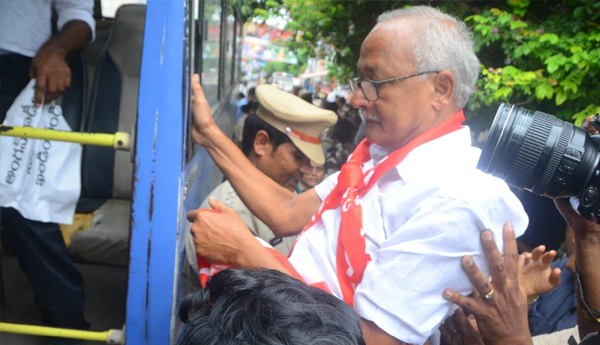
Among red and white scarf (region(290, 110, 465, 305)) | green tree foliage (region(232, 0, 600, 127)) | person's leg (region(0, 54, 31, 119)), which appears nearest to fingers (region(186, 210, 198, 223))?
red and white scarf (region(290, 110, 465, 305))

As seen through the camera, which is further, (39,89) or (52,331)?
(39,89)

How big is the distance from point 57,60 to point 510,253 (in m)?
1.77

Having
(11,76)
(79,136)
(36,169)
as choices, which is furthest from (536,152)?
(11,76)

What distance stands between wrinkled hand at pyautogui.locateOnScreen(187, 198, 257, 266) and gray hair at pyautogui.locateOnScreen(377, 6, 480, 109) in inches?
26.3

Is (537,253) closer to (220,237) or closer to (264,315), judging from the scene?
(220,237)

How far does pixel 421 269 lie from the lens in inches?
44.5

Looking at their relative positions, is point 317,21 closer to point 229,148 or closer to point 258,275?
point 229,148

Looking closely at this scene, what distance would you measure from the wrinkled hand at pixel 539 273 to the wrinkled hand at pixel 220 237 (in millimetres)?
→ 900

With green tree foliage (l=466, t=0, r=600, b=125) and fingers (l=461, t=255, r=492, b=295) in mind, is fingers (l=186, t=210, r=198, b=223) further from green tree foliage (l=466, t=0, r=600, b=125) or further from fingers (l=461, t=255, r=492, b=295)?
green tree foliage (l=466, t=0, r=600, b=125)

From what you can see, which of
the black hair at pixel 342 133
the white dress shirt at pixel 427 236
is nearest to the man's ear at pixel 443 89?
the white dress shirt at pixel 427 236

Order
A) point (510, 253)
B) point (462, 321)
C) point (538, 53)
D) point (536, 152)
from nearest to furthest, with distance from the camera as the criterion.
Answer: point (536, 152) → point (510, 253) → point (462, 321) → point (538, 53)

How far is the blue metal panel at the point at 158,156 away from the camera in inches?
52.6

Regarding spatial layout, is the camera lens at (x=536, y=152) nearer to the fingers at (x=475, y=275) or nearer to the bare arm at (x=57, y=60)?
the fingers at (x=475, y=275)

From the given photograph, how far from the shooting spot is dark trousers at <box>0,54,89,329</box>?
2.04m
